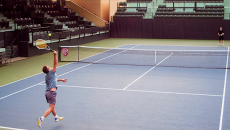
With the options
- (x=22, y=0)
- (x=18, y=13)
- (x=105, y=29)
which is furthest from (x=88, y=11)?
(x=18, y=13)

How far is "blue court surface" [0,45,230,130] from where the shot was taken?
25.2 feet

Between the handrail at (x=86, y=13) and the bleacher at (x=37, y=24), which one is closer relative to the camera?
the bleacher at (x=37, y=24)

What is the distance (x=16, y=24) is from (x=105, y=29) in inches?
493

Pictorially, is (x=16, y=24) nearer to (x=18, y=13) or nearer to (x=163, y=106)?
(x=18, y=13)

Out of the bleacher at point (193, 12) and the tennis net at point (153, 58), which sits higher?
the bleacher at point (193, 12)

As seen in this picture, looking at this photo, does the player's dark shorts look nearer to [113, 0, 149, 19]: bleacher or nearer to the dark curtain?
the dark curtain

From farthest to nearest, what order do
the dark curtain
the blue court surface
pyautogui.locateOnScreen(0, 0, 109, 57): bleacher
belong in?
the dark curtain
pyautogui.locateOnScreen(0, 0, 109, 57): bleacher
the blue court surface

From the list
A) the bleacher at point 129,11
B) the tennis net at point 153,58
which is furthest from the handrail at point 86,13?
the tennis net at point 153,58

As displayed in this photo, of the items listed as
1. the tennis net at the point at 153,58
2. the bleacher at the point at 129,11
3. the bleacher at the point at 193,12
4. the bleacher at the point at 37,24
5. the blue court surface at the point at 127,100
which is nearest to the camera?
the blue court surface at the point at 127,100

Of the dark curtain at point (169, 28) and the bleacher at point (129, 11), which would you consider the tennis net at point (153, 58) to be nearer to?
the dark curtain at point (169, 28)

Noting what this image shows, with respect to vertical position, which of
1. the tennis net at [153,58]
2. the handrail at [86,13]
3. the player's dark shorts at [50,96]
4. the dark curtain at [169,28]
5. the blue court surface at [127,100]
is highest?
the handrail at [86,13]

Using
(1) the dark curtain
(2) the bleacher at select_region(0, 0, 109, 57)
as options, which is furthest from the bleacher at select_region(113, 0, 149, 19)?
(2) the bleacher at select_region(0, 0, 109, 57)

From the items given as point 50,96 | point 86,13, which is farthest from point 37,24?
point 50,96

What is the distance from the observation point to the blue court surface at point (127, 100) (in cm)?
767
